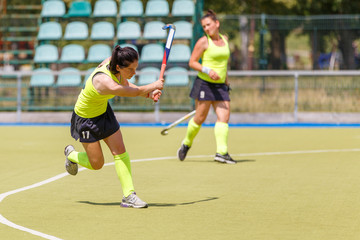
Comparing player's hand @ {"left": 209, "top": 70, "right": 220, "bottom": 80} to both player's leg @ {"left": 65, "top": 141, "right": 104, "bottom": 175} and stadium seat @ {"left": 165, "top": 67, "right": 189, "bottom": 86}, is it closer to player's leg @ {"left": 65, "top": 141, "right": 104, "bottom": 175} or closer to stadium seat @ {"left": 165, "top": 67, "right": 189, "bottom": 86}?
player's leg @ {"left": 65, "top": 141, "right": 104, "bottom": 175}

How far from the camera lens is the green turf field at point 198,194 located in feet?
21.3

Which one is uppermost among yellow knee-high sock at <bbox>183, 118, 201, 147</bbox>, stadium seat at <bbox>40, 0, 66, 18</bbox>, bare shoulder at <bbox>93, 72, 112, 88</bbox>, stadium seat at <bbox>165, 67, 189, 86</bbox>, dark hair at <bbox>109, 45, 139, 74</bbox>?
stadium seat at <bbox>40, 0, 66, 18</bbox>

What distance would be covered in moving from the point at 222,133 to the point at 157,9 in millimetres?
12913

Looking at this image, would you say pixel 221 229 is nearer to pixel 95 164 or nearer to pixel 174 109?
pixel 95 164

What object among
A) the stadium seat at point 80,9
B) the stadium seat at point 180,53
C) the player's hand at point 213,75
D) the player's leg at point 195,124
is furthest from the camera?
the stadium seat at point 80,9

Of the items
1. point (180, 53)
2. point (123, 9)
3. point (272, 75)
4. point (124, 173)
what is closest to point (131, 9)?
point (123, 9)

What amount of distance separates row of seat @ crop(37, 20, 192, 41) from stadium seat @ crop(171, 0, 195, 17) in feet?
0.80

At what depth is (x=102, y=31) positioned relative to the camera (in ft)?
77.6

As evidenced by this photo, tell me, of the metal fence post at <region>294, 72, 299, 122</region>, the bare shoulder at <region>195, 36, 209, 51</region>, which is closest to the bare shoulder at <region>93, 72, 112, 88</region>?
the bare shoulder at <region>195, 36, 209, 51</region>

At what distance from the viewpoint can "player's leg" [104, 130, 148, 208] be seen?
757 centimetres

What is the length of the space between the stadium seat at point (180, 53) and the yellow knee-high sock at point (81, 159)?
1393 centimetres

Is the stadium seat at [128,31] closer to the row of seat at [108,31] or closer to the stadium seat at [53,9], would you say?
the row of seat at [108,31]

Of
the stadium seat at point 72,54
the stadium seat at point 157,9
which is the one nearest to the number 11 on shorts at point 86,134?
the stadium seat at point 72,54

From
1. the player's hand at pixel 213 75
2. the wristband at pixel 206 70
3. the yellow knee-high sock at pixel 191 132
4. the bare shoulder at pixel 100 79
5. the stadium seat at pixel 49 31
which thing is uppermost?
the stadium seat at pixel 49 31
